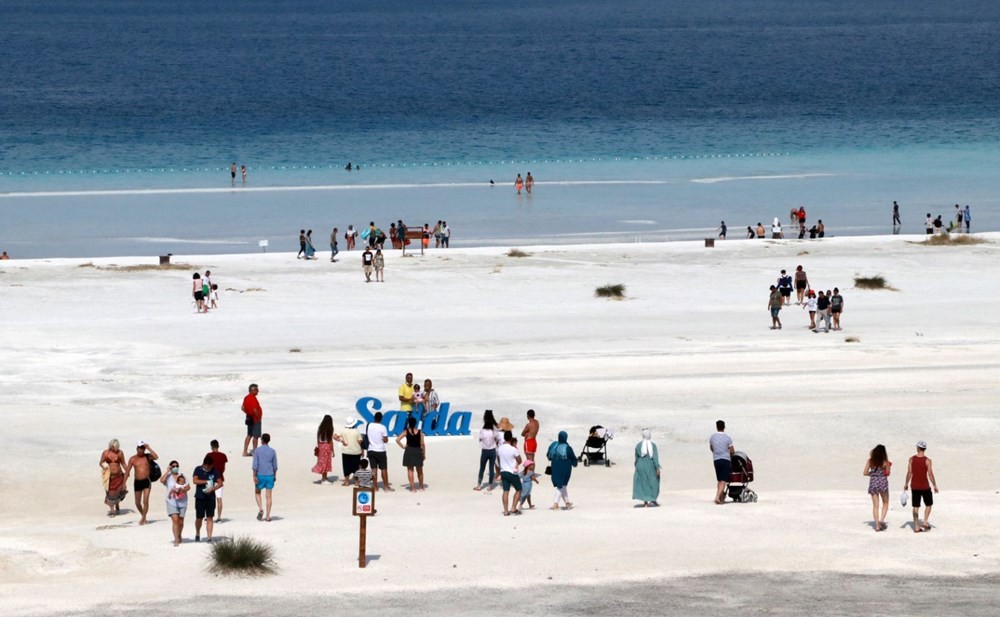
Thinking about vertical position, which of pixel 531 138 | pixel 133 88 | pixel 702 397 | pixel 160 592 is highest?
pixel 133 88

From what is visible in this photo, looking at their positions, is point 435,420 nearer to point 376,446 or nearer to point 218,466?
point 376,446

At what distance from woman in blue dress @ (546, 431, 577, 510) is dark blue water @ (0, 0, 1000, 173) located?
6571cm

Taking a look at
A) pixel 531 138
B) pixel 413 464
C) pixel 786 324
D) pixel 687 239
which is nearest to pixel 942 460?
pixel 413 464

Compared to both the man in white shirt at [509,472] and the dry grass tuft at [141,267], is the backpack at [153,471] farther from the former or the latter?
the dry grass tuft at [141,267]

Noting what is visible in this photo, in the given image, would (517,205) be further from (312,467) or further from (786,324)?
(312,467)

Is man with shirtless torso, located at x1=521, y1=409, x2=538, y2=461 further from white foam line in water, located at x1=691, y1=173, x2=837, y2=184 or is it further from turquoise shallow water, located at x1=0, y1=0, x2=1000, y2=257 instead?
white foam line in water, located at x1=691, y1=173, x2=837, y2=184

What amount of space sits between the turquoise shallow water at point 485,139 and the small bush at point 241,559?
3532 cm

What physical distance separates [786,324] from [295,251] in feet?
67.3

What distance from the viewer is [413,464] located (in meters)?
21.5

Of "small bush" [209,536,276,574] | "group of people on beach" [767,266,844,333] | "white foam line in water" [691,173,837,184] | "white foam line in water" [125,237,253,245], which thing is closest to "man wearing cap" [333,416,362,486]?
"small bush" [209,536,276,574]

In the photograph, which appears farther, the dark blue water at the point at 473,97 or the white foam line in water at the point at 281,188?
the dark blue water at the point at 473,97

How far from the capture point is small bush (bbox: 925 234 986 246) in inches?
1870

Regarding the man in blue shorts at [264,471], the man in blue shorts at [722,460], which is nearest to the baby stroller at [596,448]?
the man in blue shorts at [722,460]

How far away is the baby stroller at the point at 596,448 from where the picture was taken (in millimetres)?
23078
